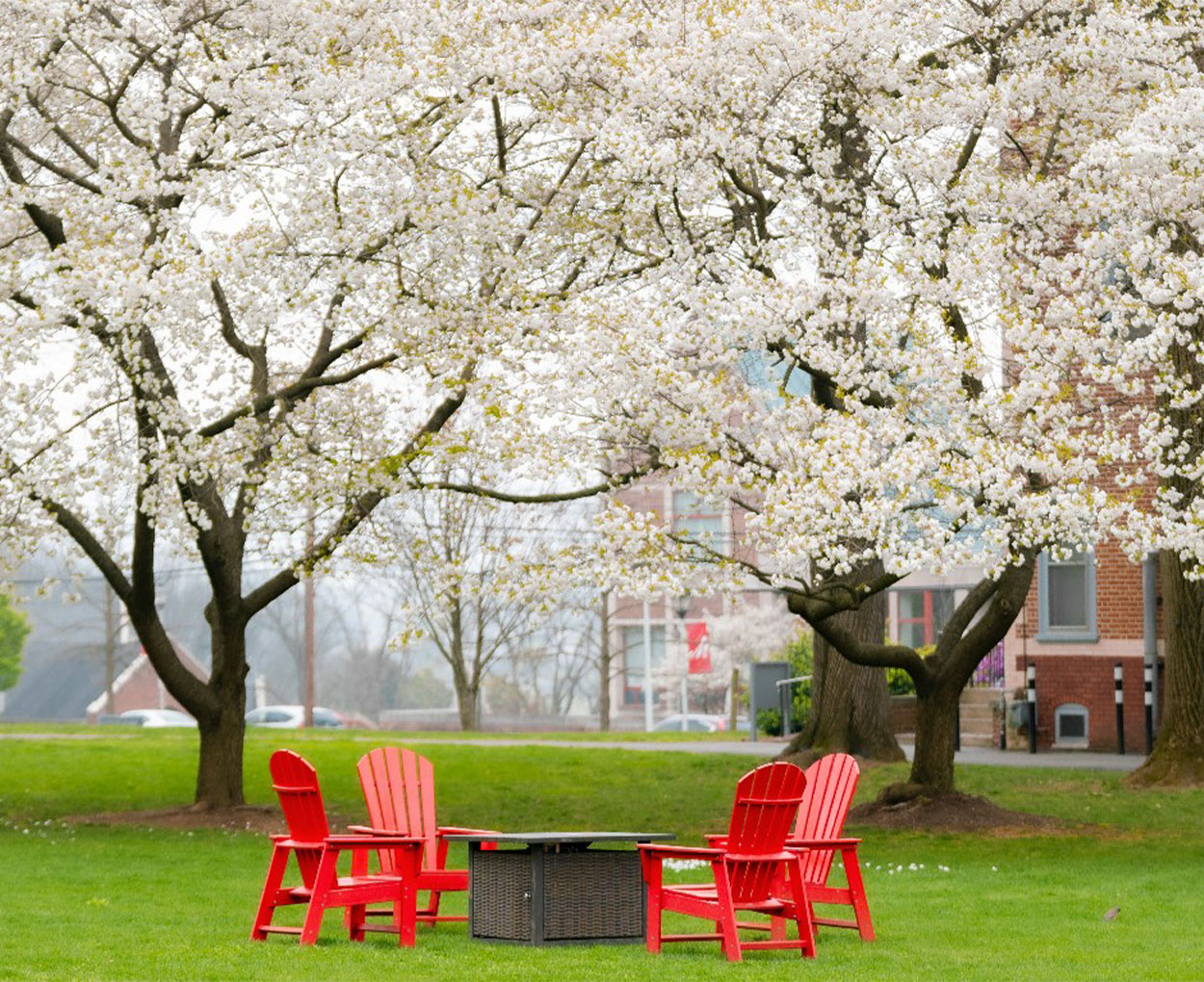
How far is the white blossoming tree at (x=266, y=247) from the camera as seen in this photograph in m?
15.5

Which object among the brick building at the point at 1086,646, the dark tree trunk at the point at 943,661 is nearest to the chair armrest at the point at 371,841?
the dark tree trunk at the point at 943,661

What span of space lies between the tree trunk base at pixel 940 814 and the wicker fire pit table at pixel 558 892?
287 inches

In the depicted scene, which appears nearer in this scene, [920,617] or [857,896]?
[857,896]

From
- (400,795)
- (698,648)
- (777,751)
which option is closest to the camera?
(400,795)

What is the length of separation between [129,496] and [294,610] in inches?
3008

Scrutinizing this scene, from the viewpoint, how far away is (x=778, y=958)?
9.36m

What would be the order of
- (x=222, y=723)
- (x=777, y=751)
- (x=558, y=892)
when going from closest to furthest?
(x=558, y=892), (x=222, y=723), (x=777, y=751)

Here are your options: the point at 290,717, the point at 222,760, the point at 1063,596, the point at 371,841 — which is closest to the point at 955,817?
the point at 222,760

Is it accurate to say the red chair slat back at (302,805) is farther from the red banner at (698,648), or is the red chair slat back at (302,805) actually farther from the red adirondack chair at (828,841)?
the red banner at (698,648)

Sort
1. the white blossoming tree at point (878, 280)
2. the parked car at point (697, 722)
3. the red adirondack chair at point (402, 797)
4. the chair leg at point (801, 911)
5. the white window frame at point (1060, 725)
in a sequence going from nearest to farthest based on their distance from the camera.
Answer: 1. the chair leg at point (801, 911)
2. the red adirondack chair at point (402, 797)
3. the white blossoming tree at point (878, 280)
4. the white window frame at point (1060, 725)
5. the parked car at point (697, 722)

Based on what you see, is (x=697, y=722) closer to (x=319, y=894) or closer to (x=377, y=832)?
(x=377, y=832)

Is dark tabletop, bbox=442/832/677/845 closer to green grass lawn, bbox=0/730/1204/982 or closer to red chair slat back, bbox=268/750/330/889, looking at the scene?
green grass lawn, bbox=0/730/1204/982

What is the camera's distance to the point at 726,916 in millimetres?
9117

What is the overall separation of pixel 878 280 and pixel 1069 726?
48.3 feet
